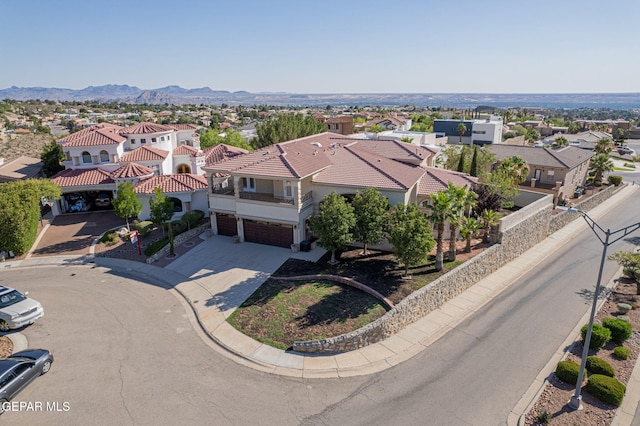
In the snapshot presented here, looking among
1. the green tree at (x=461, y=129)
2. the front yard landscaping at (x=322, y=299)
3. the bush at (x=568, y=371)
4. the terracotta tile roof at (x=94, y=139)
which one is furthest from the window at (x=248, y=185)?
the green tree at (x=461, y=129)

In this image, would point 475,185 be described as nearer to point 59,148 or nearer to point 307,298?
point 307,298

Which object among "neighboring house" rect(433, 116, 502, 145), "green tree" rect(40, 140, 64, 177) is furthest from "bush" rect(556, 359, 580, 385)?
"neighboring house" rect(433, 116, 502, 145)

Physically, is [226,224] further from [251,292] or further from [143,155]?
[143,155]

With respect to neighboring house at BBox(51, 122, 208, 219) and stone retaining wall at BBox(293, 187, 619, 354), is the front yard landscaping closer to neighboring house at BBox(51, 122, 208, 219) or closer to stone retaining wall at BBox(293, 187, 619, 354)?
stone retaining wall at BBox(293, 187, 619, 354)

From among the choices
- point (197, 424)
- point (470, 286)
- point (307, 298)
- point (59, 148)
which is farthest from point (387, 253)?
point (59, 148)

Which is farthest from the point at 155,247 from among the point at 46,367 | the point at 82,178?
the point at 82,178

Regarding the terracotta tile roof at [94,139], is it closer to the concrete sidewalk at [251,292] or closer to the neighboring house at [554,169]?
the concrete sidewalk at [251,292]

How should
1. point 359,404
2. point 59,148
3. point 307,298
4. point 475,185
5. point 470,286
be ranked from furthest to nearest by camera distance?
point 59,148
point 475,185
point 470,286
point 307,298
point 359,404
